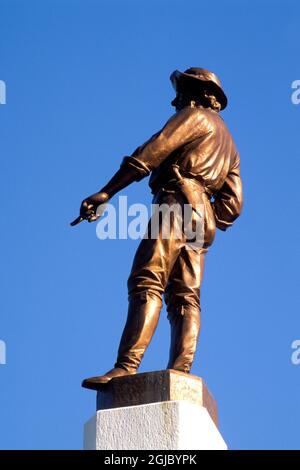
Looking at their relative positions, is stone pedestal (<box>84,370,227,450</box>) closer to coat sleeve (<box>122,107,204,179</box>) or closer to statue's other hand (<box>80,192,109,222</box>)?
statue's other hand (<box>80,192,109,222</box>)

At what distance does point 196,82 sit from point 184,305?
2.23m

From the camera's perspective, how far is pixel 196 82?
11.9 m

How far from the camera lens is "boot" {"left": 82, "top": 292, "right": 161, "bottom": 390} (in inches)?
414

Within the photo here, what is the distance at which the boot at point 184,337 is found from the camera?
1063cm

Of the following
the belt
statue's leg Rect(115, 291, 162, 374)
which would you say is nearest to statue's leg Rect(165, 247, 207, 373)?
statue's leg Rect(115, 291, 162, 374)

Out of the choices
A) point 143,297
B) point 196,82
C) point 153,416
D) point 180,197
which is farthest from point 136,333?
point 196,82

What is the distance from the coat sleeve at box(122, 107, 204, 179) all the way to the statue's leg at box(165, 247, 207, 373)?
0.80 meters

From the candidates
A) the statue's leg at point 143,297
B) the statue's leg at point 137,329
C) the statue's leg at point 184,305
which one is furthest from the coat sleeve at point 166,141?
the statue's leg at point 137,329

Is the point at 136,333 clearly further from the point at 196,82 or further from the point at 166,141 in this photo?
the point at 196,82

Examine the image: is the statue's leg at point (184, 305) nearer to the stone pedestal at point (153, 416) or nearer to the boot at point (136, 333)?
the boot at point (136, 333)

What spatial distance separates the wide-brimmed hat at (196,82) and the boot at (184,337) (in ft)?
7.22
